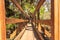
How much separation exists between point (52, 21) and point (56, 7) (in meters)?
0.07

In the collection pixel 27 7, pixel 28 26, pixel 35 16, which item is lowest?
pixel 28 26

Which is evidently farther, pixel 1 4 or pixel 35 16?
pixel 35 16

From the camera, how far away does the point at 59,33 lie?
0.62 m

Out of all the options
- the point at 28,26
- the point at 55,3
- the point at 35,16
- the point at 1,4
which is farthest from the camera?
the point at 28,26

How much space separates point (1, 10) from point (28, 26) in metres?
1.27

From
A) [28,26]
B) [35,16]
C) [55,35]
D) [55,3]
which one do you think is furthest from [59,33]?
[28,26]

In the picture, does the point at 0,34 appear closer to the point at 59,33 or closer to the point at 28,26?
the point at 59,33

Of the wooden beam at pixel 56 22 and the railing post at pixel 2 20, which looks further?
the wooden beam at pixel 56 22

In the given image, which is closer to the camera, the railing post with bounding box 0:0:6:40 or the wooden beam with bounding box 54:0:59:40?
the railing post with bounding box 0:0:6:40

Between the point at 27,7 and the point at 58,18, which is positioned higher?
the point at 27,7

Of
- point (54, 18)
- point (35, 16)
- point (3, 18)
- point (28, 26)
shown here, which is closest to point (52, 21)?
point (54, 18)

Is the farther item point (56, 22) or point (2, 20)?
point (56, 22)

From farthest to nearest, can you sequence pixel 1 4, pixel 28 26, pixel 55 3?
pixel 28 26 → pixel 55 3 → pixel 1 4

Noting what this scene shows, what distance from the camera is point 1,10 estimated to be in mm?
500
